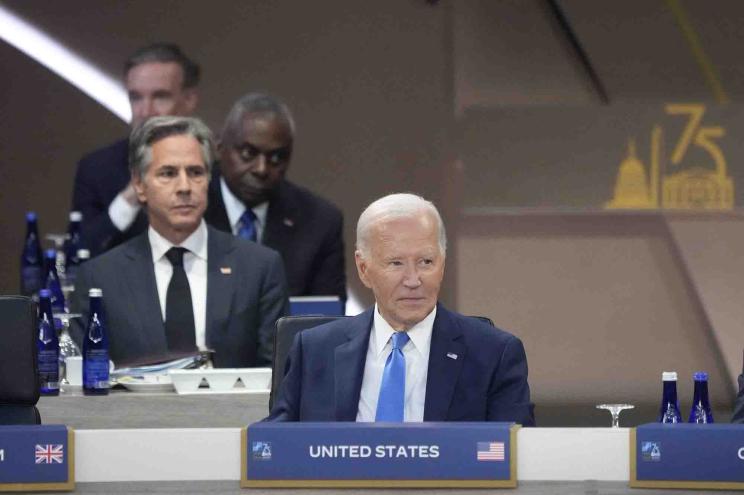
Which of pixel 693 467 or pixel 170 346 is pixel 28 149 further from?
pixel 693 467

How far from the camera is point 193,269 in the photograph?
4617 mm

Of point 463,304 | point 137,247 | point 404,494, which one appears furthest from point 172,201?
point 463,304

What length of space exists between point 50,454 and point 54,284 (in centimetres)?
248

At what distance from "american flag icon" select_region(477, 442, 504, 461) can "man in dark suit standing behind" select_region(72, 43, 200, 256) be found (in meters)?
4.37

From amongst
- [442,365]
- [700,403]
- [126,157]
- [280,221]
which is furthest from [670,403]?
[126,157]

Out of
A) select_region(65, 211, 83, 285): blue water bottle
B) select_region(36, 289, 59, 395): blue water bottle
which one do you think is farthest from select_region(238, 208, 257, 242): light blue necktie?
select_region(36, 289, 59, 395): blue water bottle

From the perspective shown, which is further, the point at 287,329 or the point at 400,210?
the point at 287,329

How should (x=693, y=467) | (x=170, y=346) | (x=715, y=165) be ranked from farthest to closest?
(x=715, y=165), (x=170, y=346), (x=693, y=467)

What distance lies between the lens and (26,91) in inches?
286

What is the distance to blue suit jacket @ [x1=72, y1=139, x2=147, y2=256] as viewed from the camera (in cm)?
668

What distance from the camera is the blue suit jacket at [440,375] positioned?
3137 millimetres

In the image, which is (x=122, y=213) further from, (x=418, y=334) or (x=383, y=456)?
(x=383, y=456)

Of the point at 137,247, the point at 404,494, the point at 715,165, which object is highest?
the point at 715,165

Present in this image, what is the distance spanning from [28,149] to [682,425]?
5312mm
